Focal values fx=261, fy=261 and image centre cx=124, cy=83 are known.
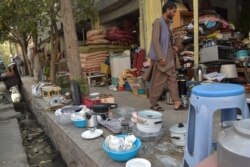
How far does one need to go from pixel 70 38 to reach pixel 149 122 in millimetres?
3281

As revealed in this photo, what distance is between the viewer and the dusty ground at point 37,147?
523 centimetres

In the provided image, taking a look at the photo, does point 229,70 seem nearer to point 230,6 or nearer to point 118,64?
point 118,64

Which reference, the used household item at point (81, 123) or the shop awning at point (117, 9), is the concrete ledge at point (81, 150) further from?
the shop awning at point (117, 9)

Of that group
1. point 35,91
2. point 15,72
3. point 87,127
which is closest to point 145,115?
point 87,127

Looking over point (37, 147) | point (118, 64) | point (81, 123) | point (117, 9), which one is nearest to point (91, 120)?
point (81, 123)

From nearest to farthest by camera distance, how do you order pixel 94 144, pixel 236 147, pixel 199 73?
pixel 236 147 → pixel 94 144 → pixel 199 73

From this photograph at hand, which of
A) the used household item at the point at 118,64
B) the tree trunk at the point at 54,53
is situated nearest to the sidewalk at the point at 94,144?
Answer: the used household item at the point at 118,64

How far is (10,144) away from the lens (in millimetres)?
5109

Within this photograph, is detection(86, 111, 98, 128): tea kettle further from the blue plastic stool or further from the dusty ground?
the blue plastic stool

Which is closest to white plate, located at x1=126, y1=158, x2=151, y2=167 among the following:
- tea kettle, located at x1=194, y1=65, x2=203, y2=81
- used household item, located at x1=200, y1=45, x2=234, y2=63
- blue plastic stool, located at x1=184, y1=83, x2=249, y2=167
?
blue plastic stool, located at x1=184, y1=83, x2=249, y2=167

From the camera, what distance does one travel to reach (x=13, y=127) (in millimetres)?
6250

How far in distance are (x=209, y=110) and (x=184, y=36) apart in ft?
14.3

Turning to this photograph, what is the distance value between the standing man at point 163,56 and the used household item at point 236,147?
2925 mm

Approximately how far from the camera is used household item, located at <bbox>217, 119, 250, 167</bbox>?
136cm
